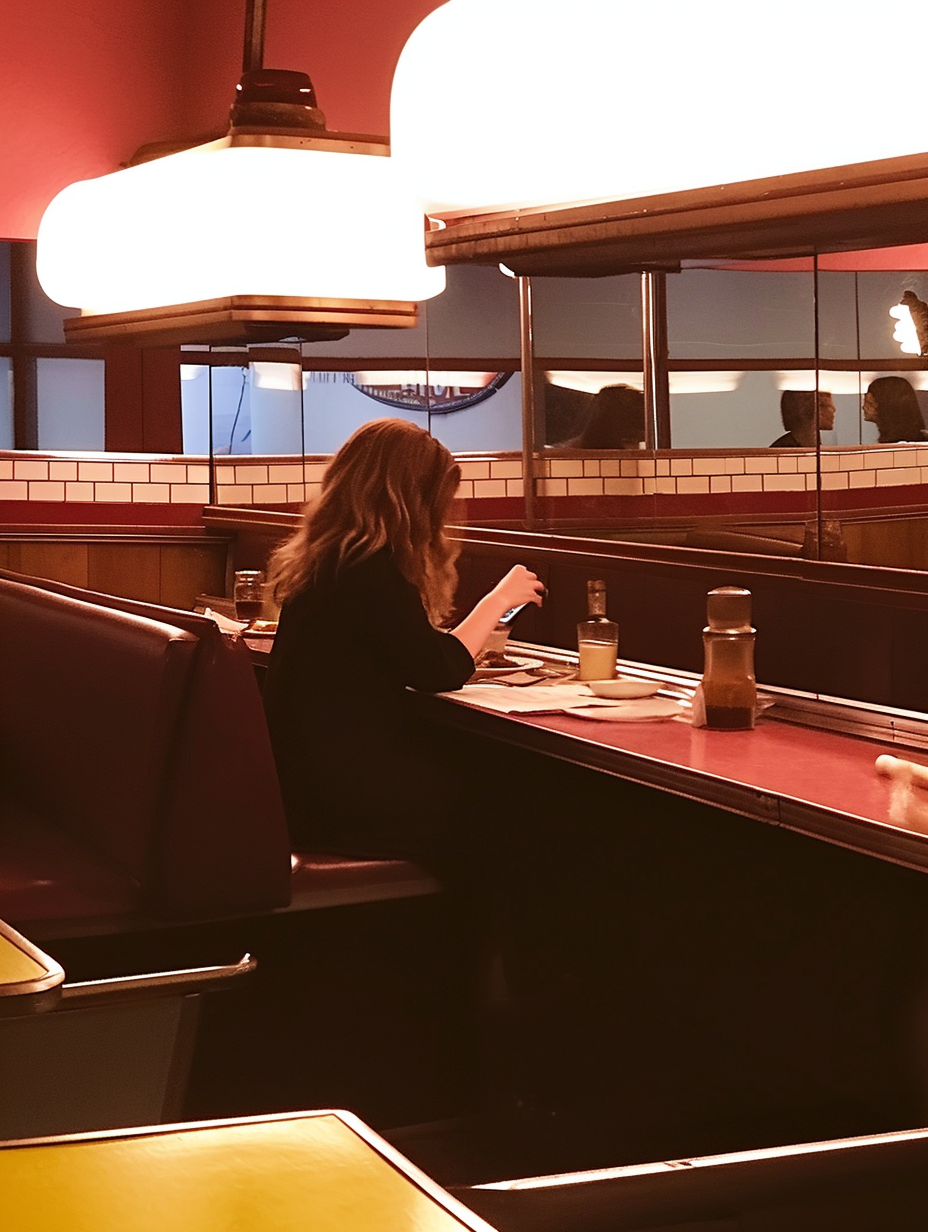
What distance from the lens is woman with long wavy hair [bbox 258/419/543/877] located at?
3402 mm

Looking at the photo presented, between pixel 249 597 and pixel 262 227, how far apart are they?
299 cm

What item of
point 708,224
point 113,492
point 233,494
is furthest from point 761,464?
point 113,492

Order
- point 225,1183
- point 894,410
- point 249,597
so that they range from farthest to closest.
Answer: point 249,597
point 894,410
point 225,1183

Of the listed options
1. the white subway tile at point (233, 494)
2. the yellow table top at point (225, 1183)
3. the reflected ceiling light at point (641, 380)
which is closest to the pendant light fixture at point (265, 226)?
the reflected ceiling light at point (641, 380)

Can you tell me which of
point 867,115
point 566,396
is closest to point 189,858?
point 566,396

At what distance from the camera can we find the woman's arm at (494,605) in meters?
3.67

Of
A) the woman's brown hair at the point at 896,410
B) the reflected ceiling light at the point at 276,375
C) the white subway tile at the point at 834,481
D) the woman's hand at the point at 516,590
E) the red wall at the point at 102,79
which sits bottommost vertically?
the woman's hand at the point at 516,590

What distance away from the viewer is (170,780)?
294cm

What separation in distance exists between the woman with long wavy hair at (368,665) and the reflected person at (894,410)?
0.96 metres

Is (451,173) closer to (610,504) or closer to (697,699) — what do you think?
(697,699)

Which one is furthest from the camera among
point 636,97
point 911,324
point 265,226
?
point 911,324

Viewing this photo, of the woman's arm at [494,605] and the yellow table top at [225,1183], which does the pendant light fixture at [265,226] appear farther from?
the yellow table top at [225,1183]

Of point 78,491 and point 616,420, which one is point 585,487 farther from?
point 78,491

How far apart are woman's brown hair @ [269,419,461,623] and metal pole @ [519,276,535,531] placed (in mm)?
843
